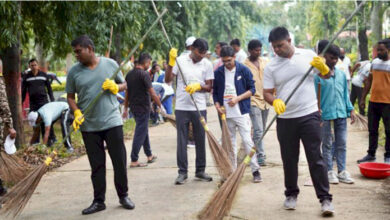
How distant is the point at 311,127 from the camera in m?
4.23

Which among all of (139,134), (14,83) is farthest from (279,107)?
(14,83)

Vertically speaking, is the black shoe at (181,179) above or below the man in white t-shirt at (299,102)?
below

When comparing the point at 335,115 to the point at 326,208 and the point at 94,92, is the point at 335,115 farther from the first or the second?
the point at 94,92

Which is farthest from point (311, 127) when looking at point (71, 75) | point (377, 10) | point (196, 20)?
point (196, 20)

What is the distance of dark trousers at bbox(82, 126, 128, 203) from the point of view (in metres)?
4.59

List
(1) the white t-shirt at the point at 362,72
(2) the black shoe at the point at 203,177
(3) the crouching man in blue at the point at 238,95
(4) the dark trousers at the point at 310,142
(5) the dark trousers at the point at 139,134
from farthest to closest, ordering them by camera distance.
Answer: (1) the white t-shirt at the point at 362,72
(5) the dark trousers at the point at 139,134
(2) the black shoe at the point at 203,177
(3) the crouching man in blue at the point at 238,95
(4) the dark trousers at the point at 310,142

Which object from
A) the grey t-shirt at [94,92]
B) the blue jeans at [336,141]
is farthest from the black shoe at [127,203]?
the blue jeans at [336,141]

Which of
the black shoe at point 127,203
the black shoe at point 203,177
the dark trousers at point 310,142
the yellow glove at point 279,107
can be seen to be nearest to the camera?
the yellow glove at point 279,107

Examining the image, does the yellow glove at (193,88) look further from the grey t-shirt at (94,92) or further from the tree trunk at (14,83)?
the tree trunk at (14,83)

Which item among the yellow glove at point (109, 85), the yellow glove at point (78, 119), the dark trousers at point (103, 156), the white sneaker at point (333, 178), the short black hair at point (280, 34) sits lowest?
the white sneaker at point (333, 178)

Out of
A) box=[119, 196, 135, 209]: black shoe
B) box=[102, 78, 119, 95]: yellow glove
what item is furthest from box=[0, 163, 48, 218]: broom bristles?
box=[102, 78, 119, 95]: yellow glove

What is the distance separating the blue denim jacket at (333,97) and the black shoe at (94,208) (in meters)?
2.66

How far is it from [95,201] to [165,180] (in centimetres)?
135

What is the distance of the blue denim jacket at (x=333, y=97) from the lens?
5277 mm
